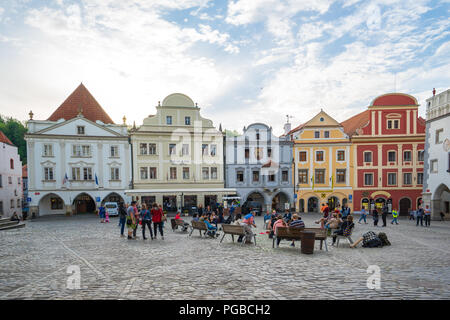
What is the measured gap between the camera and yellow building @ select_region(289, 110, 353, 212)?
30703 millimetres

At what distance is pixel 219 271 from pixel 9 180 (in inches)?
1445

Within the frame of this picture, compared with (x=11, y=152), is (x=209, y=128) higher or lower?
higher

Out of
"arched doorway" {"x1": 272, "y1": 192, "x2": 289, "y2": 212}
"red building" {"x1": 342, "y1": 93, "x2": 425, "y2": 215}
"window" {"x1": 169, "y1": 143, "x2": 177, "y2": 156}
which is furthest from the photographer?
"arched doorway" {"x1": 272, "y1": 192, "x2": 289, "y2": 212}

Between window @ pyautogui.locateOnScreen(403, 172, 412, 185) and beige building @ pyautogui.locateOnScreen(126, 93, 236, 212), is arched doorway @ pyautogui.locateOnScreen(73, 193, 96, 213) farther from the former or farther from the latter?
window @ pyautogui.locateOnScreen(403, 172, 412, 185)

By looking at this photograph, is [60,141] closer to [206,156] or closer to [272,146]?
[206,156]

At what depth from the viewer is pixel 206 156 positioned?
30375 mm

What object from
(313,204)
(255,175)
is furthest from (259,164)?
(313,204)

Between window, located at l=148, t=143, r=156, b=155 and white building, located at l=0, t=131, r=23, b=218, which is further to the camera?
white building, located at l=0, t=131, r=23, b=218

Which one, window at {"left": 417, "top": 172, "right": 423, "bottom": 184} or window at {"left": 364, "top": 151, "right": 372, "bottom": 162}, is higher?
window at {"left": 364, "top": 151, "right": 372, "bottom": 162}

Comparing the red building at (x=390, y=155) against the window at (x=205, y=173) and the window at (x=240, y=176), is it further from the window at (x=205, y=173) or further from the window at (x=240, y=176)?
the window at (x=205, y=173)

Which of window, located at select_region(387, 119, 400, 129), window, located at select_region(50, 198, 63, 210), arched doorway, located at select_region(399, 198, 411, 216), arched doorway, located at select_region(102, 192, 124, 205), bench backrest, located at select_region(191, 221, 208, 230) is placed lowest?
arched doorway, located at select_region(399, 198, 411, 216)

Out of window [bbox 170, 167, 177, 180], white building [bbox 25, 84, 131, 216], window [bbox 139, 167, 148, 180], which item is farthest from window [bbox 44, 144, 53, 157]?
window [bbox 170, 167, 177, 180]
